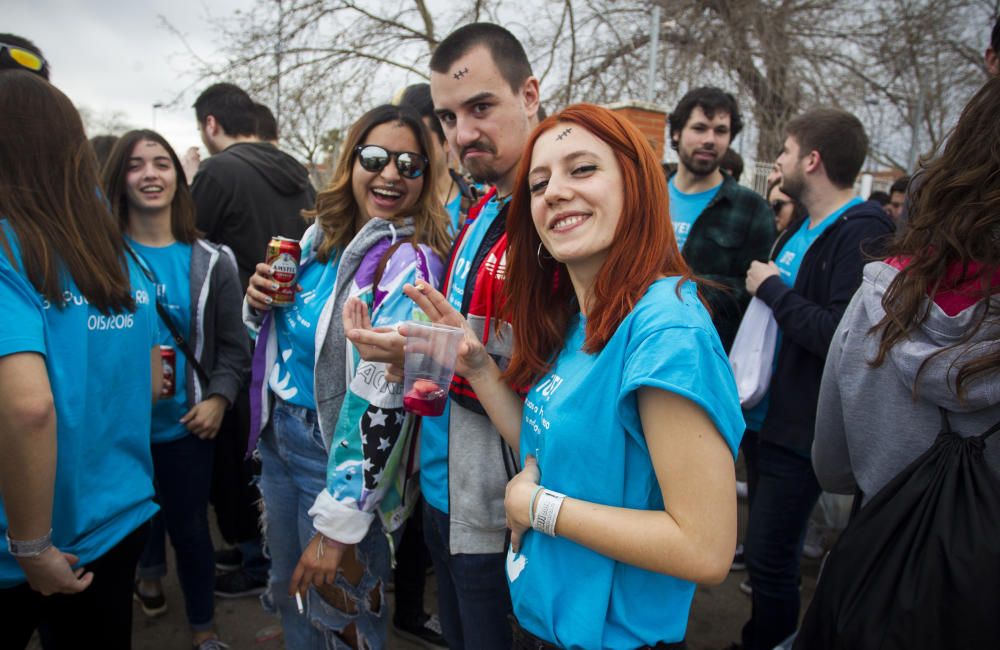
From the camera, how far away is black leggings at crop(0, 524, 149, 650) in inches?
65.2

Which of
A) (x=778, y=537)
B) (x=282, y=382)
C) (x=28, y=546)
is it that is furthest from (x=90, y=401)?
(x=778, y=537)

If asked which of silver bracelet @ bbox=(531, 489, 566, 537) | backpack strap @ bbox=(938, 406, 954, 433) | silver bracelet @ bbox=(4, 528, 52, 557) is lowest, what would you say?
silver bracelet @ bbox=(4, 528, 52, 557)

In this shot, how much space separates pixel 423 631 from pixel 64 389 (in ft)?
7.15

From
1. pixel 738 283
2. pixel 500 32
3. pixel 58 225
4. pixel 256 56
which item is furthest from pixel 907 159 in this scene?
pixel 58 225

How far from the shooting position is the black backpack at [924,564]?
1.11 meters

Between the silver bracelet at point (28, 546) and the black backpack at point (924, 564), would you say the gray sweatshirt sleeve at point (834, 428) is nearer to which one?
the black backpack at point (924, 564)

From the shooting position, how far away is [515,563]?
4.38ft

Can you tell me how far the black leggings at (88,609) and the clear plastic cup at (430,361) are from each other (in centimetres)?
115

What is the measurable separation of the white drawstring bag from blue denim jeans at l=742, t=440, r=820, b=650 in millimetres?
266

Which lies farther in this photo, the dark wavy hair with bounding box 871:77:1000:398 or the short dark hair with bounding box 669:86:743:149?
the short dark hair with bounding box 669:86:743:149

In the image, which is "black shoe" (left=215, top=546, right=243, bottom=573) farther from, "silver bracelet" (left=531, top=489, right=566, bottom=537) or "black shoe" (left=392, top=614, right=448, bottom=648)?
"silver bracelet" (left=531, top=489, right=566, bottom=537)

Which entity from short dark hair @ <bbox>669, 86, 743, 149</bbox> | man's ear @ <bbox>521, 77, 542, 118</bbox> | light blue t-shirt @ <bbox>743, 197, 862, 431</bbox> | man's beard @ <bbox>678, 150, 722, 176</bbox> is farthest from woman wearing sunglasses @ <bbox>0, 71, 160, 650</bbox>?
short dark hair @ <bbox>669, 86, 743, 149</bbox>

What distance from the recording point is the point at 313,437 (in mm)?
1996

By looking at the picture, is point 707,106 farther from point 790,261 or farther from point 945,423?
point 945,423
